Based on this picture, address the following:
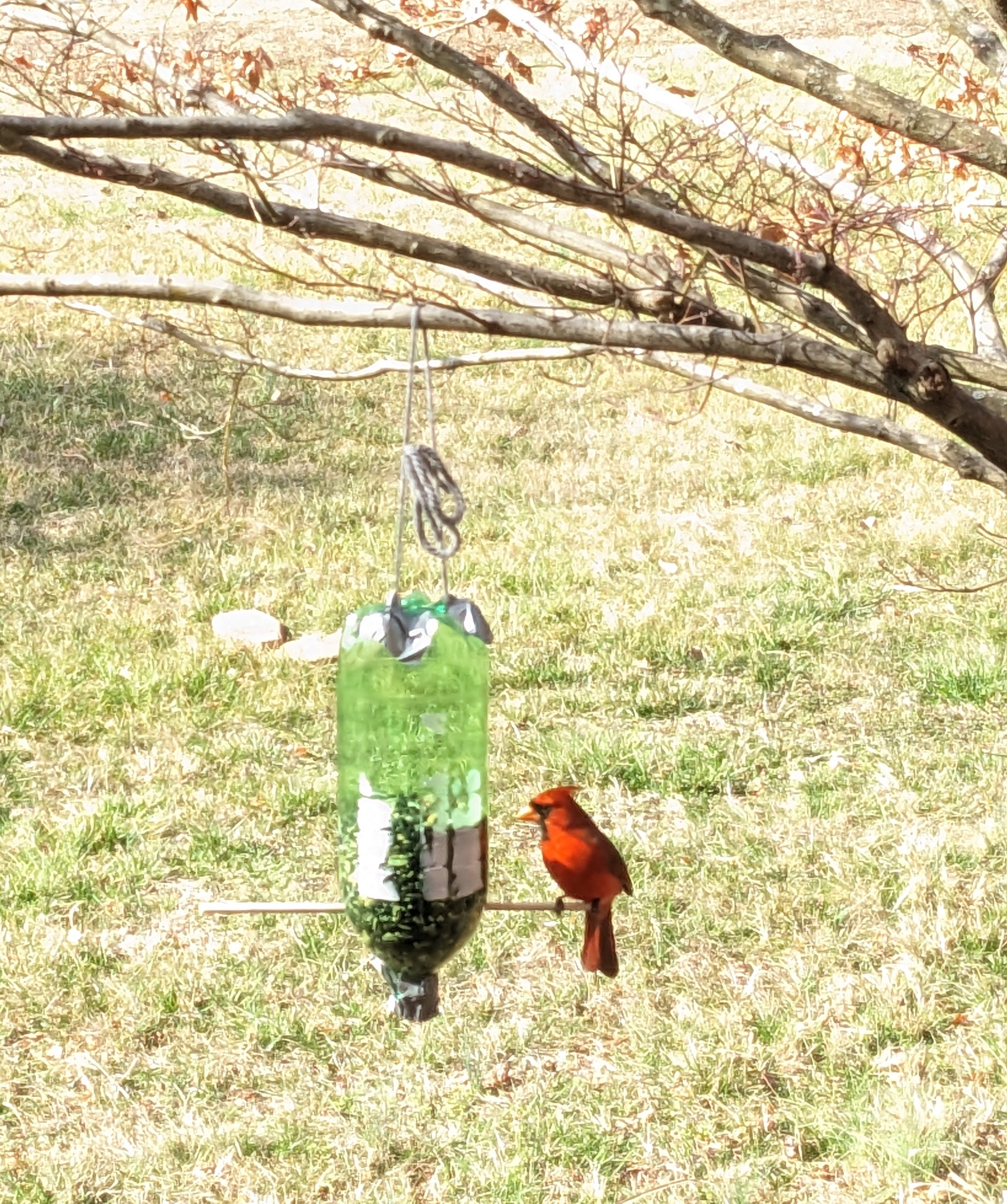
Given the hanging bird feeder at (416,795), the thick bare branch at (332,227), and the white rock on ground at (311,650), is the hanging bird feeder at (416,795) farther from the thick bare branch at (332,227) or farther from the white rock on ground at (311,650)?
the white rock on ground at (311,650)

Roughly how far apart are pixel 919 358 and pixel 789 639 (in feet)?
12.4

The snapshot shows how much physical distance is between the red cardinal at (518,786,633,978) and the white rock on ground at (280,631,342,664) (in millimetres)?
2660

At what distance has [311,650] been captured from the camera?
18.7 ft

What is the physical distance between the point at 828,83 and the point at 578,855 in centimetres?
146

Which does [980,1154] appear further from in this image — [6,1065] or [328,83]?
[328,83]

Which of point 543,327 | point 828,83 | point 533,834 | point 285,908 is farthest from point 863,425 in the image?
point 533,834

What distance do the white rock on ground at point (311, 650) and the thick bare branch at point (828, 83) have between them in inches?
132

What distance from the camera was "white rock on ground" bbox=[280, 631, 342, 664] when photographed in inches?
224

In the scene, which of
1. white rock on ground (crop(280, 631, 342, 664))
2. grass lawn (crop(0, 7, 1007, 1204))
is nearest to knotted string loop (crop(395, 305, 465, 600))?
grass lawn (crop(0, 7, 1007, 1204))

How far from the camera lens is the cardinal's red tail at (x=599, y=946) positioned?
124 inches

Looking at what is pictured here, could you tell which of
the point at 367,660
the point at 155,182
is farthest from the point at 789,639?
the point at 155,182

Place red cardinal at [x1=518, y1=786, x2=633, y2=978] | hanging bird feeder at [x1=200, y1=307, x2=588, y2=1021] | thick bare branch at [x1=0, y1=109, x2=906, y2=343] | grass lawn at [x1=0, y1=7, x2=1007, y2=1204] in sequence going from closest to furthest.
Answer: thick bare branch at [x1=0, y1=109, x2=906, y2=343]
hanging bird feeder at [x1=200, y1=307, x2=588, y2=1021]
red cardinal at [x1=518, y1=786, x2=633, y2=978]
grass lawn at [x1=0, y1=7, x2=1007, y2=1204]

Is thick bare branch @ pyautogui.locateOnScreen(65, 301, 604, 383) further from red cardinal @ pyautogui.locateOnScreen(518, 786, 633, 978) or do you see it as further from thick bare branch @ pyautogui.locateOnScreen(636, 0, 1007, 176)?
→ red cardinal @ pyautogui.locateOnScreen(518, 786, 633, 978)

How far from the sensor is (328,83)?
3469 millimetres
